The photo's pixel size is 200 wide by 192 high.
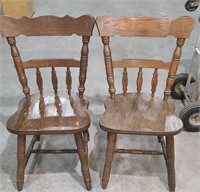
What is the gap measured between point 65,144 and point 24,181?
1.26 ft

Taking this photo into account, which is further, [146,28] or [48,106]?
[48,106]

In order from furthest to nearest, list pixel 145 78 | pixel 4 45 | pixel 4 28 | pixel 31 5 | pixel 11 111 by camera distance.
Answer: pixel 31 5 < pixel 4 45 < pixel 145 78 < pixel 11 111 < pixel 4 28

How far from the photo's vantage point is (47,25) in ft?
4.57

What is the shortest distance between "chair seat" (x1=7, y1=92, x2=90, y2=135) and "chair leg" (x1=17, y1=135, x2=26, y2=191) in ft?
0.27

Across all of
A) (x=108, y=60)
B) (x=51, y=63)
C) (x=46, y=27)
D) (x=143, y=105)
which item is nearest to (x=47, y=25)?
(x=46, y=27)

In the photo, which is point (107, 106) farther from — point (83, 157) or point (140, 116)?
point (83, 157)

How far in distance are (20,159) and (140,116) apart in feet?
2.13

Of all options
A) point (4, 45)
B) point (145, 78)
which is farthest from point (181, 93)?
point (4, 45)

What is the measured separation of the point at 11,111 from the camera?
2.16m

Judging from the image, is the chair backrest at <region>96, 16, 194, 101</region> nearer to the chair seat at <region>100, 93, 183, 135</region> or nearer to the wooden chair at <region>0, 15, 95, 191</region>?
the wooden chair at <region>0, 15, 95, 191</region>

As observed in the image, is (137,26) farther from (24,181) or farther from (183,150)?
(24,181)

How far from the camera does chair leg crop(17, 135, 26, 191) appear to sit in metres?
1.37

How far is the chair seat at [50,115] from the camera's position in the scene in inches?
51.3

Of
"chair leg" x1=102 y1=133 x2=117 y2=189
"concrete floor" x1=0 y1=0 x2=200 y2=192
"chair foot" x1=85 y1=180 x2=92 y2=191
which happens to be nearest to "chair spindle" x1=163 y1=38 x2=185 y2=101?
"chair leg" x1=102 y1=133 x2=117 y2=189
